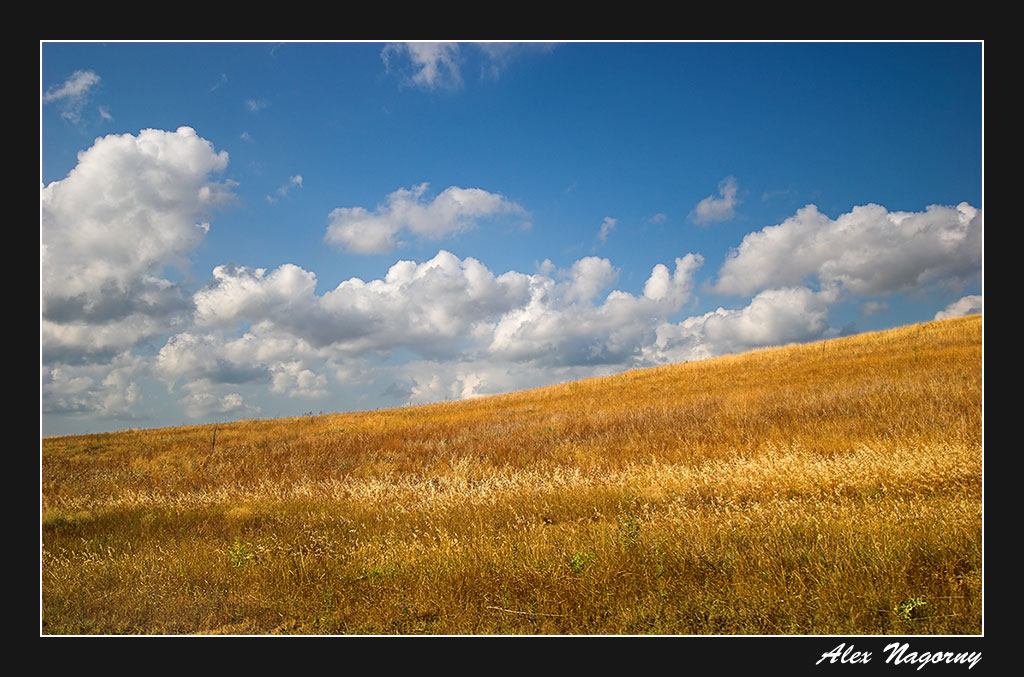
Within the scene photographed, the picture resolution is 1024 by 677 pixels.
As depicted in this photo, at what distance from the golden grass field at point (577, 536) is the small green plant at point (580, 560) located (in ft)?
0.07

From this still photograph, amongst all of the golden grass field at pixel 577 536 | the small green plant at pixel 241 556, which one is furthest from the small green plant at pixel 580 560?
the small green plant at pixel 241 556

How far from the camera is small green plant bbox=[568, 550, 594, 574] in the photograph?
5023 mm

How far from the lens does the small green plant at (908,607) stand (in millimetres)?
3998

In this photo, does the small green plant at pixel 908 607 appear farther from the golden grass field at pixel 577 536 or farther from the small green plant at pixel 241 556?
the small green plant at pixel 241 556

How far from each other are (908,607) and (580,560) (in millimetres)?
2638

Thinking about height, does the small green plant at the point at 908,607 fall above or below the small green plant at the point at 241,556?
above

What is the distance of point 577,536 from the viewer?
19.7 ft

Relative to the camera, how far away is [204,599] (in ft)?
17.3

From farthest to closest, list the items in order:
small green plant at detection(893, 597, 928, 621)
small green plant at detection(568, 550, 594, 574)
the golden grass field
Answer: small green plant at detection(568, 550, 594, 574) < the golden grass field < small green plant at detection(893, 597, 928, 621)

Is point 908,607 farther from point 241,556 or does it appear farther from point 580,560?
point 241,556

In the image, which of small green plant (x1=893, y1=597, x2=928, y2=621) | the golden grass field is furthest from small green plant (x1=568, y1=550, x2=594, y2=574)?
small green plant (x1=893, y1=597, x2=928, y2=621)

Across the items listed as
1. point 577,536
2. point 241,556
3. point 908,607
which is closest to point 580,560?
point 577,536

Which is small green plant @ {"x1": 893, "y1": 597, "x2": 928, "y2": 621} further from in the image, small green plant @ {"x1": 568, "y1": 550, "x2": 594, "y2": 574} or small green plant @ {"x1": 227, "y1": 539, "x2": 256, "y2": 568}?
small green plant @ {"x1": 227, "y1": 539, "x2": 256, "y2": 568}

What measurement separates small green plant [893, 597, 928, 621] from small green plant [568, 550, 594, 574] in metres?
2.48
